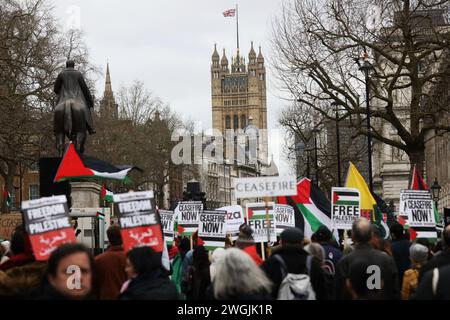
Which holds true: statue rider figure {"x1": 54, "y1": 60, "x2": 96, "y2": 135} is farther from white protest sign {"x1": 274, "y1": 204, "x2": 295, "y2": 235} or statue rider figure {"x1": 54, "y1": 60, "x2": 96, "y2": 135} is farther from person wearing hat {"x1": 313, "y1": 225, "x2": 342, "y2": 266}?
person wearing hat {"x1": 313, "y1": 225, "x2": 342, "y2": 266}

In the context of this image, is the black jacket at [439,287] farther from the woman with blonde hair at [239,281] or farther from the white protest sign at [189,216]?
the white protest sign at [189,216]

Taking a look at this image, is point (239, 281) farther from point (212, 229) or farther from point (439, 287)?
point (212, 229)

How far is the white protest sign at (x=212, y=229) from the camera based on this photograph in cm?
1573

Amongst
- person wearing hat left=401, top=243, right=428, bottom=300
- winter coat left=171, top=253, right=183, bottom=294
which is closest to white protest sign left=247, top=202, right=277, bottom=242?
winter coat left=171, top=253, right=183, bottom=294

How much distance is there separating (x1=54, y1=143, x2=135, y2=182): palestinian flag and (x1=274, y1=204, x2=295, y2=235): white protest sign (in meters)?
2.93

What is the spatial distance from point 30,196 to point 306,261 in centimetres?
9307

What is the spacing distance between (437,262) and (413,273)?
1.63 m

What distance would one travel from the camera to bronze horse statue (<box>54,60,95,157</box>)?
20594 mm

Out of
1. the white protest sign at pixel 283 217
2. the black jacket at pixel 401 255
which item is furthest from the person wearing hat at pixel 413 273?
the white protest sign at pixel 283 217

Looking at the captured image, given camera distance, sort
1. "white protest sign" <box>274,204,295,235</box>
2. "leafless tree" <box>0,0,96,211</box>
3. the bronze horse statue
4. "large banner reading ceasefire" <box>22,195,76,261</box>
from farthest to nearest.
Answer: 1. "leafless tree" <box>0,0,96,211</box>
2. the bronze horse statue
3. "white protest sign" <box>274,204,295,235</box>
4. "large banner reading ceasefire" <box>22,195,76,261</box>

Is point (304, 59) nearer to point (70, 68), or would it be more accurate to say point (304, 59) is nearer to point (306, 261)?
point (70, 68)

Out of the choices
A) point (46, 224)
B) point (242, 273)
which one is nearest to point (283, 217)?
point (46, 224)

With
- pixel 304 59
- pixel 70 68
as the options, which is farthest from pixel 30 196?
pixel 70 68

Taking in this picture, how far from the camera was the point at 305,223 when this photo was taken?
17641 mm
